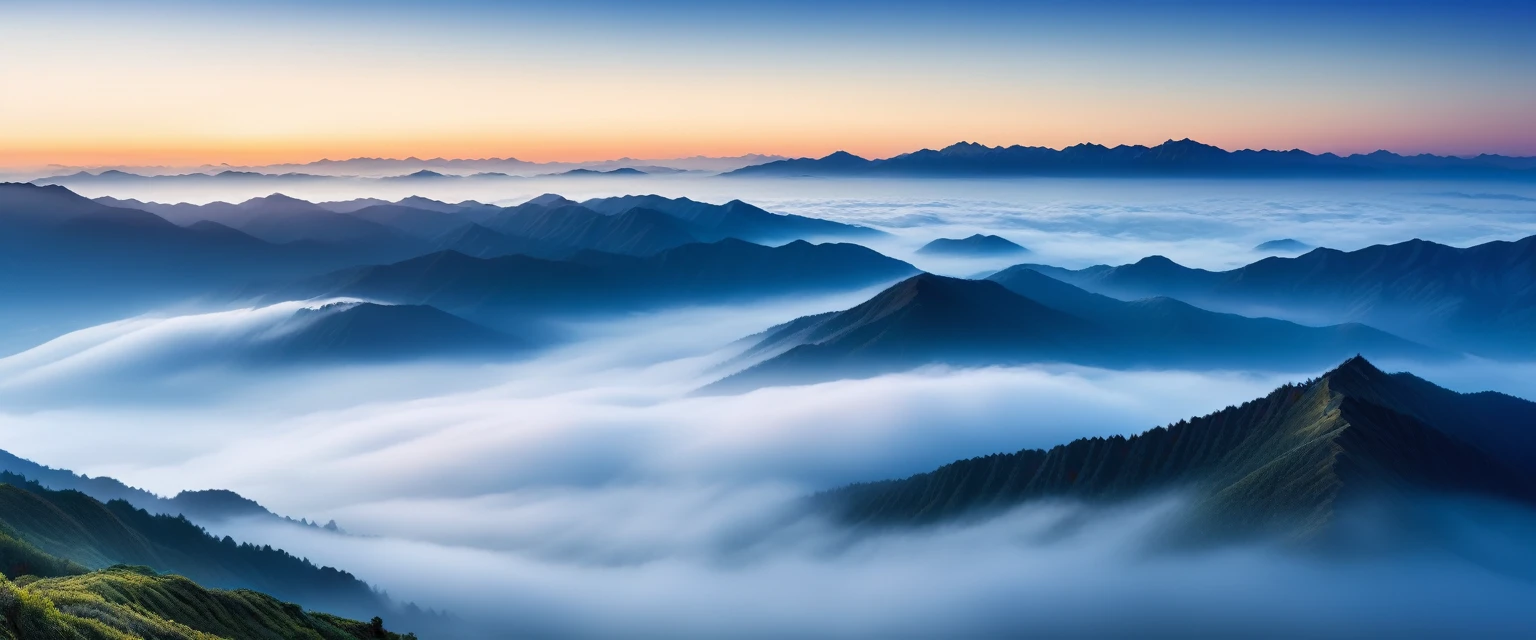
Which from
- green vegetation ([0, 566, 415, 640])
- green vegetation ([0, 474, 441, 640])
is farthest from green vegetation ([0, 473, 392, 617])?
green vegetation ([0, 566, 415, 640])

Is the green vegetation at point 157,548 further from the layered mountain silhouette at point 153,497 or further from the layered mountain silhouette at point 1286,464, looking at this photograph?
the layered mountain silhouette at point 1286,464

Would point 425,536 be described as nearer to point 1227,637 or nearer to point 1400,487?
point 1227,637

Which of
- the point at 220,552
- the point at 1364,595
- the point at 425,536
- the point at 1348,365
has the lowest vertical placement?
the point at 425,536

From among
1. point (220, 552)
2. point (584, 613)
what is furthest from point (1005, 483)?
point (220, 552)

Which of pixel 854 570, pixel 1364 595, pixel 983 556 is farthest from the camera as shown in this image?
pixel 854 570

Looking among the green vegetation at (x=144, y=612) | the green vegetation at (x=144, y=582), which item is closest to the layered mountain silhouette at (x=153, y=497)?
the green vegetation at (x=144, y=582)

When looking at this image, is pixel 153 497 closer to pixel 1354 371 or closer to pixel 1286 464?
pixel 1286 464
